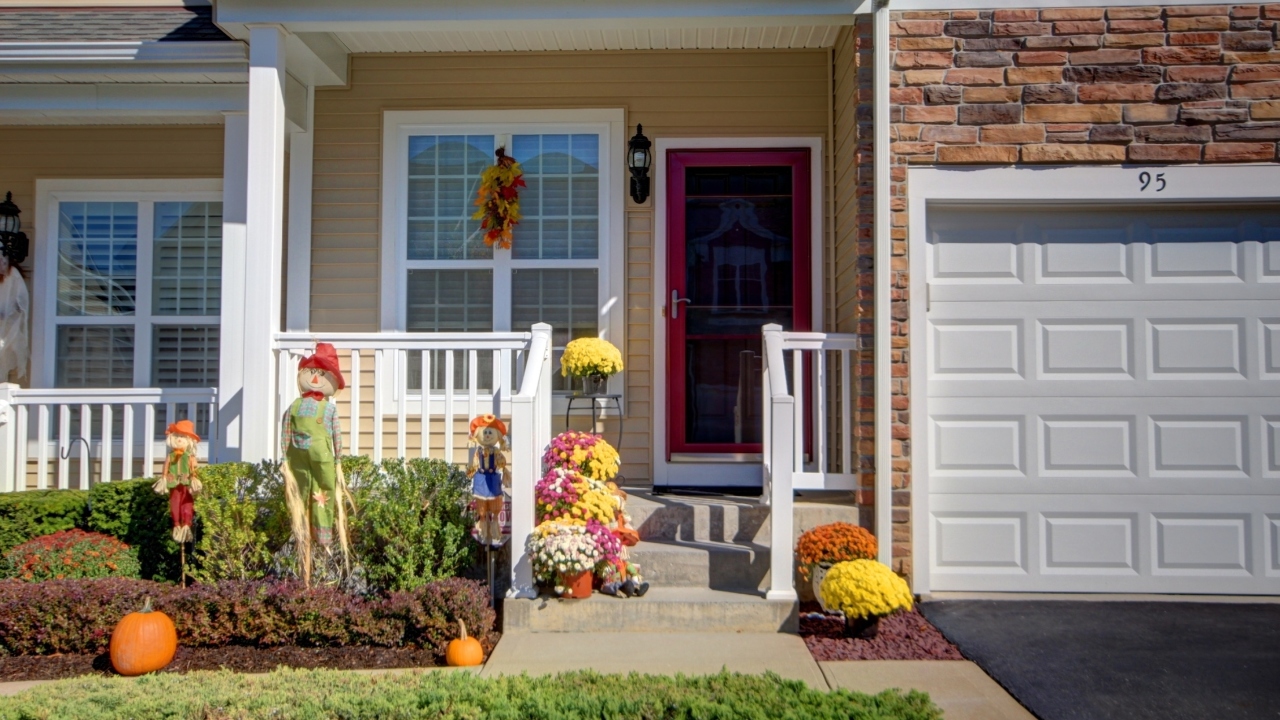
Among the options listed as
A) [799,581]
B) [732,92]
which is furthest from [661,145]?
[799,581]

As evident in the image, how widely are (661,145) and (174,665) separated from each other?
4257mm

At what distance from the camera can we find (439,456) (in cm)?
641

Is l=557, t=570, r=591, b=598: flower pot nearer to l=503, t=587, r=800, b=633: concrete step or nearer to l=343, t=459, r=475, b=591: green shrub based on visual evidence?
l=503, t=587, r=800, b=633: concrete step

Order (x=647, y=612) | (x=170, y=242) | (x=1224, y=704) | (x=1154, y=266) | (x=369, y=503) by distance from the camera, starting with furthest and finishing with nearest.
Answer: (x=170, y=242), (x=1154, y=266), (x=369, y=503), (x=647, y=612), (x=1224, y=704)

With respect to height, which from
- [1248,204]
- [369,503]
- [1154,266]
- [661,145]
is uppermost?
[661,145]

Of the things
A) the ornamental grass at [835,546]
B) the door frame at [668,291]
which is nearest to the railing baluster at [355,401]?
the door frame at [668,291]

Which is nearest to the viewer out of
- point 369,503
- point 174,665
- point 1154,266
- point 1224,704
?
point 1224,704

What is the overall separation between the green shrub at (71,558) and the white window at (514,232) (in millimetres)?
2049

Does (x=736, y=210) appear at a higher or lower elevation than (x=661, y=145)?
lower

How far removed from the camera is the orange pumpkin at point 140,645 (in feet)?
13.5

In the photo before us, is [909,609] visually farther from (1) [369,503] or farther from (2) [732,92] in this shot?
(2) [732,92]

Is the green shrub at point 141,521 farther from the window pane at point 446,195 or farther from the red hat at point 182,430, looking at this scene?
the window pane at point 446,195

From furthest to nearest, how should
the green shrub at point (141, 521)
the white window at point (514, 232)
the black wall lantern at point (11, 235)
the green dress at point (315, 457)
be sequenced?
the black wall lantern at point (11, 235)
the white window at point (514, 232)
the green shrub at point (141, 521)
the green dress at point (315, 457)

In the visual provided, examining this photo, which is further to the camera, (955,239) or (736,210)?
(736,210)
